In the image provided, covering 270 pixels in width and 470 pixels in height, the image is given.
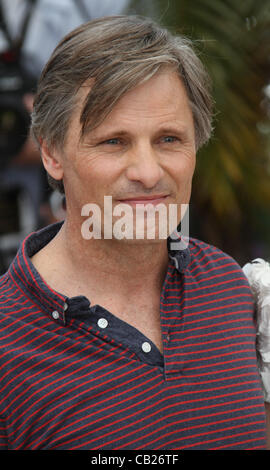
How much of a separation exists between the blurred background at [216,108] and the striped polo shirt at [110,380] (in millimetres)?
1919

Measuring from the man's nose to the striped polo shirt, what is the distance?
30cm

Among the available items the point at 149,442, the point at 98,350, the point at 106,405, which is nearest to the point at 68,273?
the point at 98,350

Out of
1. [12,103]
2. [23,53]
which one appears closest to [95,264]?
[12,103]

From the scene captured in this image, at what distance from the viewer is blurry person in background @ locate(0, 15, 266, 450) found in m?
1.28

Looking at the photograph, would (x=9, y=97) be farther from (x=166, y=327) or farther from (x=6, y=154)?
(x=166, y=327)

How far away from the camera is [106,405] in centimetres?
129

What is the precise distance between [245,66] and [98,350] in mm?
2523

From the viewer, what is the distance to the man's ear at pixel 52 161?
4.67ft

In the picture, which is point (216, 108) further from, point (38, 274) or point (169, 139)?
point (38, 274)

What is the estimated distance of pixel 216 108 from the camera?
3107 millimetres

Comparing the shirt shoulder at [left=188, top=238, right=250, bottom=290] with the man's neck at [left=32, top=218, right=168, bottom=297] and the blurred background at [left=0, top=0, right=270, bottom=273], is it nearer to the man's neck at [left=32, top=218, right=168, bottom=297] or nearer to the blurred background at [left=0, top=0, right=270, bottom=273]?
the man's neck at [left=32, top=218, right=168, bottom=297]

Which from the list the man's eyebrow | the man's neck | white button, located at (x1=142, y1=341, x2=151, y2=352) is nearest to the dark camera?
the man's neck

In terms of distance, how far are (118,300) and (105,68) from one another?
1.79ft

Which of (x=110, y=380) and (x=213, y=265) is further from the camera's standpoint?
(x=213, y=265)
